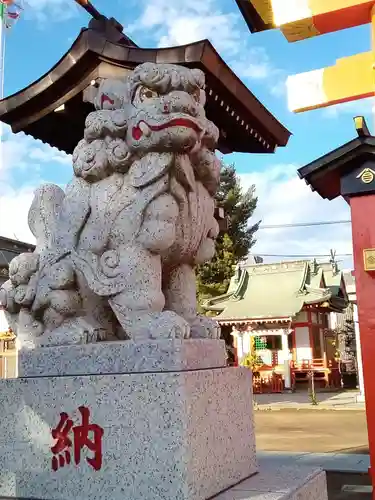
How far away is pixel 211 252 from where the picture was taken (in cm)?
262

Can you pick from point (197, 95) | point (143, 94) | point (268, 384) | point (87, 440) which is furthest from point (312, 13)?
point (268, 384)

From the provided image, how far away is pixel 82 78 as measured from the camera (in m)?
4.23

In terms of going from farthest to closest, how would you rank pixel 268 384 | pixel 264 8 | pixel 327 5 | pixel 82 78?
pixel 268 384 → pixel 264 8 → pixel 327 5 → pixel 82 78

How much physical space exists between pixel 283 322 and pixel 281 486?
53.9 ft

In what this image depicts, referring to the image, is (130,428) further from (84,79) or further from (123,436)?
(84,79)

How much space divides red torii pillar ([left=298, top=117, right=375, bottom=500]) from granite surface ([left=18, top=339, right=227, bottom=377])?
2676 mm

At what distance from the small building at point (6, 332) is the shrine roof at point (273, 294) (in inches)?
309

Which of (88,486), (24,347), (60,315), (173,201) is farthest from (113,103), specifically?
(88,486)

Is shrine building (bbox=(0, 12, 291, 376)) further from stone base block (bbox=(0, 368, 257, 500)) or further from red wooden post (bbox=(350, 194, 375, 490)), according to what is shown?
stone base block (bbox=(0, 368, 257, 500))

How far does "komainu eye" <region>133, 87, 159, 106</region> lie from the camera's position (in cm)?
232

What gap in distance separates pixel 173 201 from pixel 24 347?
991mm

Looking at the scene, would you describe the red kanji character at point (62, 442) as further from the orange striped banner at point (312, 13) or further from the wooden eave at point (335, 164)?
the orange striped banner at point (312, 13)

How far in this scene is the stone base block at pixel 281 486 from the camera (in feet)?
6.62

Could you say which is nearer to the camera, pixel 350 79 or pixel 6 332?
pixel 350 79
